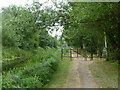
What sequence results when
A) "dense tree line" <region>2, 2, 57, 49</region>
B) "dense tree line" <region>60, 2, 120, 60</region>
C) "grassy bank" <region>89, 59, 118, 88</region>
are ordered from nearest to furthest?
"dense tree line" <region>2, 2, 57, 49</region>, "dense tree line" <region>60, 2, 120, 60</region>, "grassy bank" <region>89, 59, 118, 88</region>

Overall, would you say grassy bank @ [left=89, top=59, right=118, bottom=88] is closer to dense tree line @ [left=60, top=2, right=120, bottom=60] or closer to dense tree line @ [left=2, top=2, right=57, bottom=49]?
dense tree line @ [left=60, top=2, right=120, bottom=60]

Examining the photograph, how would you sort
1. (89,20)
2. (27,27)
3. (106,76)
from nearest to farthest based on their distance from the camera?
(27,27), (89,20), (106,76)

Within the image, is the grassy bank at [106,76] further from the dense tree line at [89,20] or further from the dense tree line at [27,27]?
the dense tree line at [27,27]

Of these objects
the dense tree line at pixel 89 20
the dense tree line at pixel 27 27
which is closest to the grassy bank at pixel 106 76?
the dense tree line at pixel 89 20

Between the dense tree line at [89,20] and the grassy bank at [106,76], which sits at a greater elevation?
the dense tree line at [89,20]

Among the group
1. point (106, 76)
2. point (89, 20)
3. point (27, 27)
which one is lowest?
point (106, 76)

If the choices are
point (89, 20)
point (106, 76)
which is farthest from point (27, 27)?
point (106, 76)

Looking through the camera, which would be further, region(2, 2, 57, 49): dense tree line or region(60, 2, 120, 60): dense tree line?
region(60, 2, 120, 60): dense tree line

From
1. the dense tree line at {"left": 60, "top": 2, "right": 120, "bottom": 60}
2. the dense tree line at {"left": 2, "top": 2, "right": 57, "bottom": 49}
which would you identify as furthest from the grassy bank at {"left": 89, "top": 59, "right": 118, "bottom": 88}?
the dense tree line at {"left": 2, "top": 2, "right": 57, "bottom": 49}

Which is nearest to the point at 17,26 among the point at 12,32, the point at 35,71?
the point at 12,32

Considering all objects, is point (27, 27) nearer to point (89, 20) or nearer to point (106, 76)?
point (89, 20)

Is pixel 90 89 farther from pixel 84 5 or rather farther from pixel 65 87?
pixel 84 5

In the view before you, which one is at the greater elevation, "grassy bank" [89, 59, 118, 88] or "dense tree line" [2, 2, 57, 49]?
"dense tree line" [2, 2, 57, 49]

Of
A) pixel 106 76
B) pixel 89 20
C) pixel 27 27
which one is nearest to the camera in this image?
pixel 27 27
